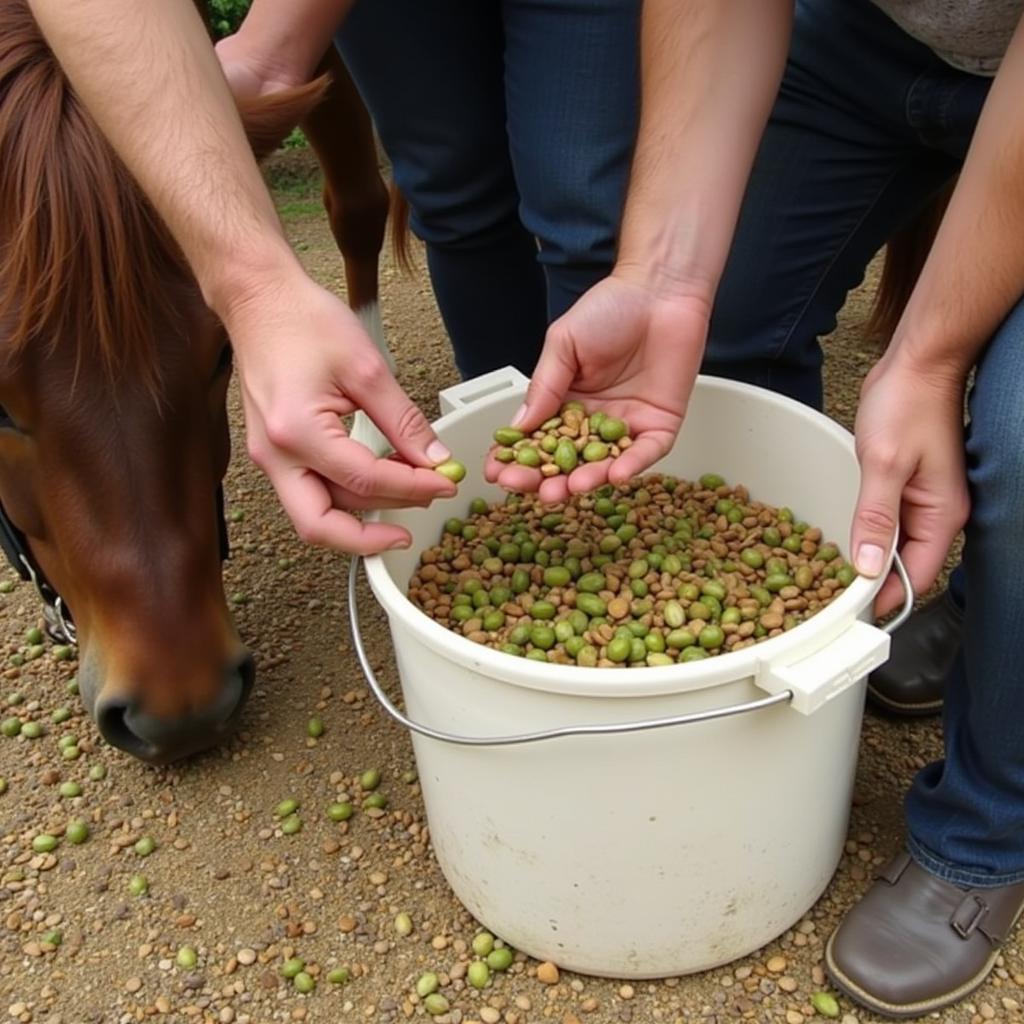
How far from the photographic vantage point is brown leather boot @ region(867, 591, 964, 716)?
1851 millimetres

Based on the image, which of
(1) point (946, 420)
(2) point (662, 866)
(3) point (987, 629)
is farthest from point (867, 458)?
(2) point (662, 866)

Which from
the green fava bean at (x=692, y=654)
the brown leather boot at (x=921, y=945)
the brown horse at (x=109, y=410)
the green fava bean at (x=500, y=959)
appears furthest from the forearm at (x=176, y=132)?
the brown leather boot at (x=921, y=945)

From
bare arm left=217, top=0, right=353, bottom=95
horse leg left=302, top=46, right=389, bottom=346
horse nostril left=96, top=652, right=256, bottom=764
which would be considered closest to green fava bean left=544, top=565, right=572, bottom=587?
horse nostril left=96, top=652, right=256, bottom=764

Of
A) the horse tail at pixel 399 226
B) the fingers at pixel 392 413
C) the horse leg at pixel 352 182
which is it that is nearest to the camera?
the fingers at pixel 392 413

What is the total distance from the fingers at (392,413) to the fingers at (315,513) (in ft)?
0.31

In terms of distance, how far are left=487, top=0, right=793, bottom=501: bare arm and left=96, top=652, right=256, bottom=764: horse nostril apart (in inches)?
20.5

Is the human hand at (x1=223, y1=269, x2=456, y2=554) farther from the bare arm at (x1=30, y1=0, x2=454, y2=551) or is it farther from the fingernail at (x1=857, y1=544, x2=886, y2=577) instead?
the fingernail at (x1=857, y1=544, x2=886, y2=577)

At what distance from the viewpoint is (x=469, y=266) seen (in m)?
2.19

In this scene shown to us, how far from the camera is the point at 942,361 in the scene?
50.9 inches

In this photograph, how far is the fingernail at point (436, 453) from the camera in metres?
1.31

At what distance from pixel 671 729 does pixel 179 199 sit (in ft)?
2.58

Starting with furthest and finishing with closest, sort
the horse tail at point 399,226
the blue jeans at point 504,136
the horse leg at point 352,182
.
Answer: the horse tail at point 399,226
the horse leg at point 352,182
the blue jeans at point 504,136

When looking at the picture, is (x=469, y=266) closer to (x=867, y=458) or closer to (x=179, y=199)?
(x=179, y=199)

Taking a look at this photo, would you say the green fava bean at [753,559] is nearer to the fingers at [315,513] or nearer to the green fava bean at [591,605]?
the green fava bean at [591,605]
